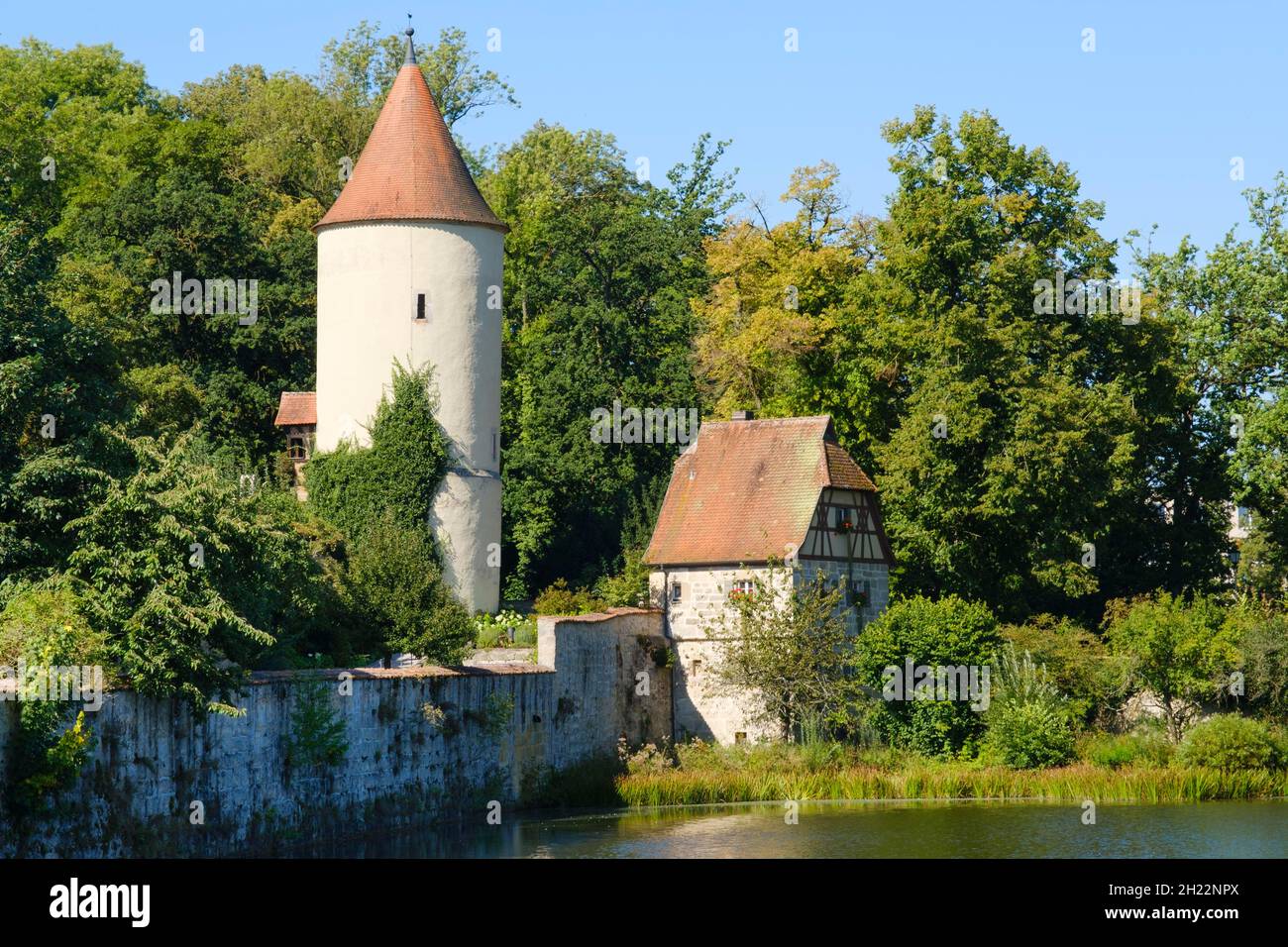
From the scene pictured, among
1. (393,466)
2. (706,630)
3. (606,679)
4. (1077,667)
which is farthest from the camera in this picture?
(393,466)

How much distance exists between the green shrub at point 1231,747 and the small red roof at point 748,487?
847cm

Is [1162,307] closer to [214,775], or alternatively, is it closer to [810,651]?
[810,651]

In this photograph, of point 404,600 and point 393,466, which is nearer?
point 404,600

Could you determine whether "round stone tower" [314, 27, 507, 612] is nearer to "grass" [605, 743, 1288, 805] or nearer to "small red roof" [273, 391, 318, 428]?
"small red roof" [273, 391, 318, 428]

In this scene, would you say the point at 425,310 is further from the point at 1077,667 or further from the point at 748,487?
the point at 1077,667

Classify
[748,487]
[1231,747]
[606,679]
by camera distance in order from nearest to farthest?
1. [1231,747]
2. [606,679]
3. [748,487]

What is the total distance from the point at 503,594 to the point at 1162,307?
16.9m

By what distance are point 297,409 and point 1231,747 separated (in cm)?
2311

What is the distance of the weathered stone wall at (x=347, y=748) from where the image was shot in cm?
2330

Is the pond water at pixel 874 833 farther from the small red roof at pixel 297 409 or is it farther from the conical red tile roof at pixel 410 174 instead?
the small red roof at pixel 297 409

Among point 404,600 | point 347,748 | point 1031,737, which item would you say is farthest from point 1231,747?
point 347,748

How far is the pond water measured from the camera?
27016 millimetres

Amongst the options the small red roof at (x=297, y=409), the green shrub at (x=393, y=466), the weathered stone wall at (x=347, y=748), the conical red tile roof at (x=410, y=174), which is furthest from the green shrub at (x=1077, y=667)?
the small red roof at (x=297, y=409)

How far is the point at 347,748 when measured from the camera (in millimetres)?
28609
